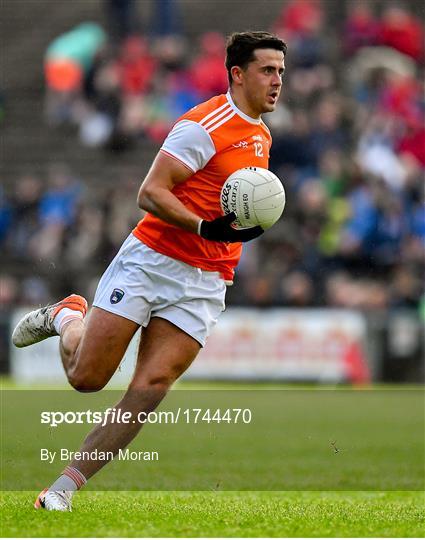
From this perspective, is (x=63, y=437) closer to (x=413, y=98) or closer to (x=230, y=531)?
(x=230, y=531)

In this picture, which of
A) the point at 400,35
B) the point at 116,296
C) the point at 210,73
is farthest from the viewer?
the point at 400,35

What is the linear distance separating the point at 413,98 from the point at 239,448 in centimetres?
980

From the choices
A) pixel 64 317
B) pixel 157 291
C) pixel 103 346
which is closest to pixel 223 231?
pixel 157 291

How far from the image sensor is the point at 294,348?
16609mm

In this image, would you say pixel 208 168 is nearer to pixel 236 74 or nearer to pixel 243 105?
pixel 243 105

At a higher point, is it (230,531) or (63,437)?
(230,531)

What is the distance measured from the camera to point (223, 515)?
636cm

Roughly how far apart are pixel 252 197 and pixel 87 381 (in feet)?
4.21

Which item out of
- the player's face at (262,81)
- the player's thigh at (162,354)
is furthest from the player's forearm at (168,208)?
the player's face at (262,81)

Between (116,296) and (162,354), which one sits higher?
(116,296)

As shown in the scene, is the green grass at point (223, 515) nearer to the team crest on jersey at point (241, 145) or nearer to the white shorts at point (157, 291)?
the white shorts at point (157, 291)

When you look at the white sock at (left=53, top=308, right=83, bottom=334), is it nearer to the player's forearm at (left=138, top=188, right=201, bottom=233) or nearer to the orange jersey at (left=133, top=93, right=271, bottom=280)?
the orange jersey at (left=133, top=93, right=271, bottom=280)

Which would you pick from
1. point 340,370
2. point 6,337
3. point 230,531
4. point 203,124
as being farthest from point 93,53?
point 230,531

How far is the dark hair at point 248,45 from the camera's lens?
22.2ft
